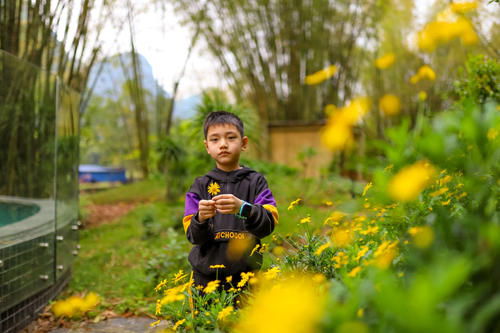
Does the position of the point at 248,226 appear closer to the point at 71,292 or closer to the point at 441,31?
the point at 441,31

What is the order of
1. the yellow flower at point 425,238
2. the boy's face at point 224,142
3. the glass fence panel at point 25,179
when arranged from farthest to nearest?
the glass fence panel at point 25,179 → the boy's face at point 224,142 → the yellow flower at point 425,238

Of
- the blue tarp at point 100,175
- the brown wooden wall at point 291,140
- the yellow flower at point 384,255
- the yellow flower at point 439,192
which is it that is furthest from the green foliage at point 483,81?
the blue tarp at point 100,175

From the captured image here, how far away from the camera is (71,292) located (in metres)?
3.13

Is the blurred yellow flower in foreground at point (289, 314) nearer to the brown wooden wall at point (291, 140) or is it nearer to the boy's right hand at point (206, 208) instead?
the boy's right hand at point (206, 208)

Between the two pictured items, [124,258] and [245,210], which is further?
[124,258]

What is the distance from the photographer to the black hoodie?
56.7 inches

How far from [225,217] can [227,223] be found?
0.03m

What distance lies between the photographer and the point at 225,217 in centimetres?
155

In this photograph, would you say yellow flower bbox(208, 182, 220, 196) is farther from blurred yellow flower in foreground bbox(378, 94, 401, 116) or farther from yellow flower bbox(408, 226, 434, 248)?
blurred yellow flower in foreground bbox(378, 94, 401, 116)

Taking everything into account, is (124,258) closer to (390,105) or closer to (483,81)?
(390,105)

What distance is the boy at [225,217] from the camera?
1.48 meters

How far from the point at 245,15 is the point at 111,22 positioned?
2.55 m

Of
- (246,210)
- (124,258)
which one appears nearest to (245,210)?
(246,210)

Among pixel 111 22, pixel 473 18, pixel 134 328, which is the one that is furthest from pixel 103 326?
pixel 111 22
